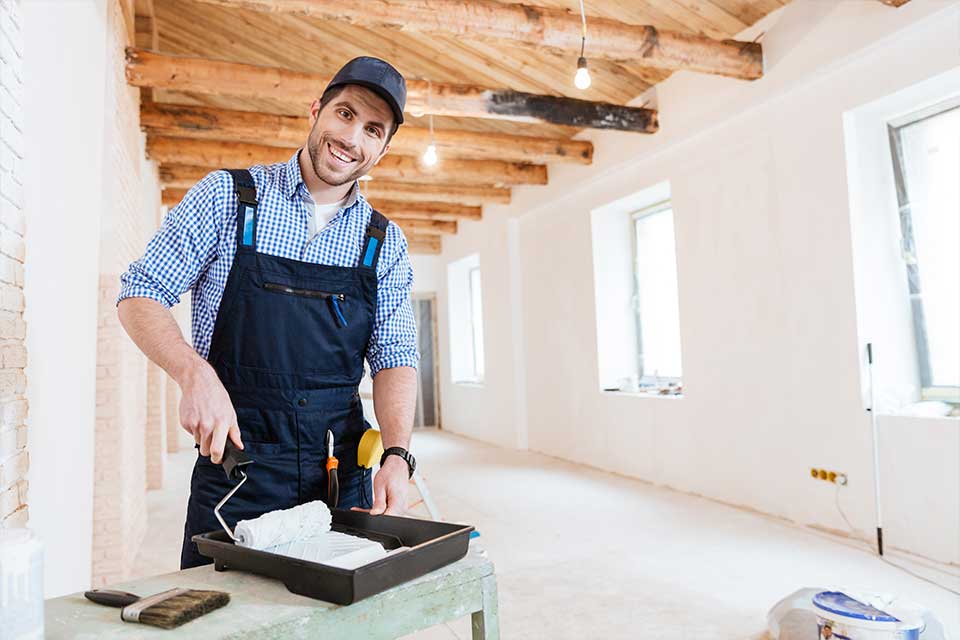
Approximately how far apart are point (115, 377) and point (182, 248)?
2.50m

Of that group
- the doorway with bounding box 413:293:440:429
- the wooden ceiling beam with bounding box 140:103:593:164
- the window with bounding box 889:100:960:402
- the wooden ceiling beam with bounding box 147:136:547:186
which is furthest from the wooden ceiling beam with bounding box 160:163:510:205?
the window with bounding box 889:100:960:402

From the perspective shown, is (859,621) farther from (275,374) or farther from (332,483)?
(275,374)

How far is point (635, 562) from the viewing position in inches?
134

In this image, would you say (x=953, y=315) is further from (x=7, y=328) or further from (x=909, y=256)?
(x=7, y=328)

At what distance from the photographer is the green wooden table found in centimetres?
83

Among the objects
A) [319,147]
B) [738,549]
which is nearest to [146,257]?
[319,147]

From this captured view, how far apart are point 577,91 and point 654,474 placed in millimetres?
3138

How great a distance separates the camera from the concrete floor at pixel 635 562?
Answer: 2697 mm

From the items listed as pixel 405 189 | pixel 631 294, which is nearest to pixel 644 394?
pixel 631 294

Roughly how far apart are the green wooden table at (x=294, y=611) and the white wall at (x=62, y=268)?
1116mm

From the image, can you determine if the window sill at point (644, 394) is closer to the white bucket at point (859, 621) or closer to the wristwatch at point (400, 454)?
the white bucket at point (859, 621)

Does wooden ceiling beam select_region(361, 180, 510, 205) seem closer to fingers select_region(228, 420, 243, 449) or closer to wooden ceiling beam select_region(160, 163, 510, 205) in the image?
wooden ceiling beam select_region(160, 163, 510, 205)

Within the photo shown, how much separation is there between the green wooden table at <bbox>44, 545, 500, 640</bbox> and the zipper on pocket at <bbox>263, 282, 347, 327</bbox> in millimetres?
551

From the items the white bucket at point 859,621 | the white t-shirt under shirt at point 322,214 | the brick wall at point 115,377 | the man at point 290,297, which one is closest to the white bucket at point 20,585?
the man at point 290,297
